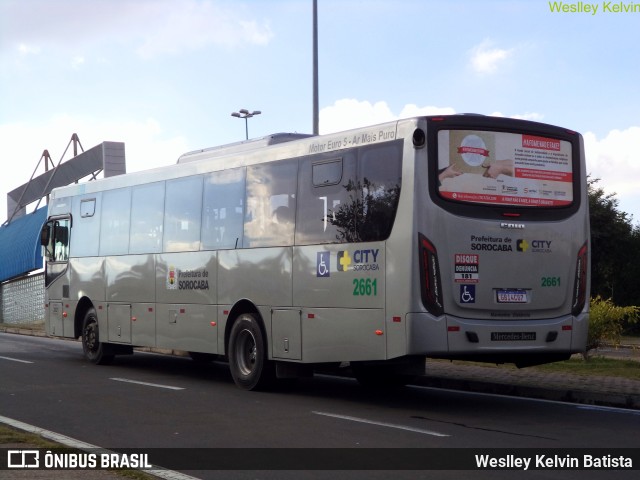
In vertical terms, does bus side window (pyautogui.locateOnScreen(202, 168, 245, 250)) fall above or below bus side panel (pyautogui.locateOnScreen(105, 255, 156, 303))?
above

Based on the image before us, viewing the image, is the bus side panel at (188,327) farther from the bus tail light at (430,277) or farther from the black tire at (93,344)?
the bus tail light at (430,277)

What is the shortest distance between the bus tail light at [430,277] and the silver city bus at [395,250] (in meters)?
0.01

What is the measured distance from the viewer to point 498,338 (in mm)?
12109

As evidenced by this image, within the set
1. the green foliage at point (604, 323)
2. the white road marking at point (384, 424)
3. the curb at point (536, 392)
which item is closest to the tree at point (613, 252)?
the green foliage at point (604, 323)

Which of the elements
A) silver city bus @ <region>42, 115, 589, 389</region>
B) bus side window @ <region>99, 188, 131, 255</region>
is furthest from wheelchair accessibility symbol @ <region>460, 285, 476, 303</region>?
bus side window @ <region>99, 188, 131, 255</region>

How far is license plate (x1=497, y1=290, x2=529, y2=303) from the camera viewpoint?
12188 millimetres

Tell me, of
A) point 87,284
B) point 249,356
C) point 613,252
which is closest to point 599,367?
point 249,356

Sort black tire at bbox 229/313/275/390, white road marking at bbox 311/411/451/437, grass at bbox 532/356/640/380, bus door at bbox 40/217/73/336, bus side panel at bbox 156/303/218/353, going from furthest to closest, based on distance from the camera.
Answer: bus door at bbox 40/217/73/336
grass at bbox 532/356/640/380
bus side panel at bbox 156/303/218/353
black tire at bbox 229/313/275/390
white road marking at bbox 311/411/451/437

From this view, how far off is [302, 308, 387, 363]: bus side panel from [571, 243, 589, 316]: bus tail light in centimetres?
263

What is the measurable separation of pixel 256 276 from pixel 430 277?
3572 millimetres

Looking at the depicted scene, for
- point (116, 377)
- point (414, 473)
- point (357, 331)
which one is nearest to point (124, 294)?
point (116, 377)

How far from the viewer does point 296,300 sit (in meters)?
13.7

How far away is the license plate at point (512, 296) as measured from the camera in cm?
1219

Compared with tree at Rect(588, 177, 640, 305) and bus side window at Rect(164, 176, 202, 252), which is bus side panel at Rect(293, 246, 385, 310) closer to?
bus side window at Rect(164, 176, 202, 252)
